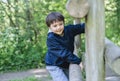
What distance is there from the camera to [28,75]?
7.21 metres

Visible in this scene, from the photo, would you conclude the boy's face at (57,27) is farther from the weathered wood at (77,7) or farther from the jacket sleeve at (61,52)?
the weathered wood at (77,7)

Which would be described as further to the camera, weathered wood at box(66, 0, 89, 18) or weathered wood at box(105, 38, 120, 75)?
weathered wood at box(66, 0, 89, 18)

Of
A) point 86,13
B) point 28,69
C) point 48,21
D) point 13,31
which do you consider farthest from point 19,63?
point 86,13

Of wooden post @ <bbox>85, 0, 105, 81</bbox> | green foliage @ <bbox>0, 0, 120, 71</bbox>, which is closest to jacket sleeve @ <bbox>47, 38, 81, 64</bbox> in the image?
wooden post @ <bbox>85, 0, 105, 81</bbox>

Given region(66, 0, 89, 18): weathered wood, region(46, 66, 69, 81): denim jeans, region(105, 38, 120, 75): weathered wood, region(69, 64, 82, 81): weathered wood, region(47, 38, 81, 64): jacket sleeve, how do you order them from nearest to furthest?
region(105, 38, 120, 75): weathered wood
region(66, 0, 89, 18): weathered wood
region(69, 64, 82, 81): weathered wood
region(47, 38, 81, 64): jacket sleeve
region(46, 66, 69, 81): denim jeans

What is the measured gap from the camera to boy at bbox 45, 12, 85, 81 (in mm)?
2768

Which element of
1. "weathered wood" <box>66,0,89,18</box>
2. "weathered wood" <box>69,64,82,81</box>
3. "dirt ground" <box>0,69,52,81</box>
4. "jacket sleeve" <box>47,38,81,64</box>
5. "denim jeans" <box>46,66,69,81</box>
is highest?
"weathered wood" <box>66,0,89,18</box>

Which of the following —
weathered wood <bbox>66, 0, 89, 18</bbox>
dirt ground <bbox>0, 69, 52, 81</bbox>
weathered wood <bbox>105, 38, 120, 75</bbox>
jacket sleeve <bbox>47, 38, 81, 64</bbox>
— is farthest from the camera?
dirt ground <bbox>0, 69, 52, 81</bbox>

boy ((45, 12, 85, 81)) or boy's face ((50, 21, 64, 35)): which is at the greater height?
boy's face ((50, 21, 64, 35))

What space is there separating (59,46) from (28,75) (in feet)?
14.9

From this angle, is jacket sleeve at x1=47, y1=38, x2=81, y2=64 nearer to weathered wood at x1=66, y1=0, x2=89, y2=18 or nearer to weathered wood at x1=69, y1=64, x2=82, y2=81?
weathered wood at x1=69, y1=64, x2=82, y2=81

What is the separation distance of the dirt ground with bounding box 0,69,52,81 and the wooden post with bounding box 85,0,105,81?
14.0 feet

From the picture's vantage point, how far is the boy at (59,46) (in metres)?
2.77

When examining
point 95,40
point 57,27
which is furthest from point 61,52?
point 95,40
